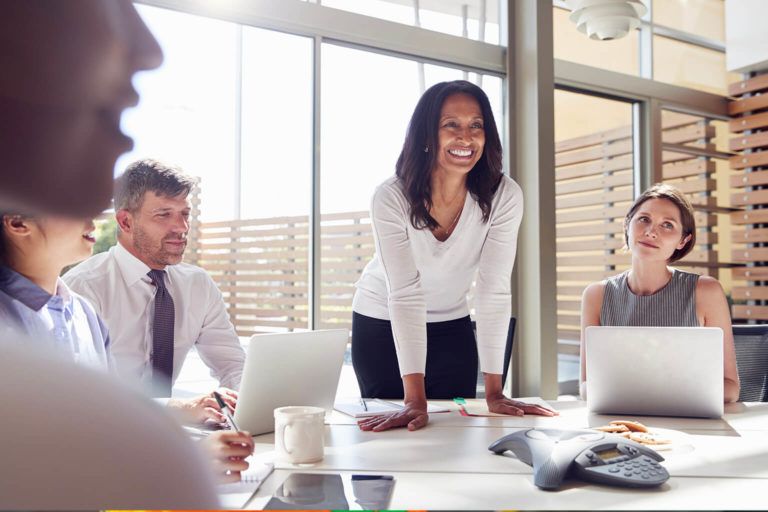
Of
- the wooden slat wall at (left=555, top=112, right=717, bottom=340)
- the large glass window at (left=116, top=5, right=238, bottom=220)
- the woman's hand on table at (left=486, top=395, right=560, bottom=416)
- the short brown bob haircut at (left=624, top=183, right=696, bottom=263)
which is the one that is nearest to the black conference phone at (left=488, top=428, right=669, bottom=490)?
the woman's hand on table at (left=486, top=395, right=560, bottom=416)

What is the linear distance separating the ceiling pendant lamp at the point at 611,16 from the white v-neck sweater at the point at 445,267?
1.83 meters

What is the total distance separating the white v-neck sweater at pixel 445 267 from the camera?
1.67 meters

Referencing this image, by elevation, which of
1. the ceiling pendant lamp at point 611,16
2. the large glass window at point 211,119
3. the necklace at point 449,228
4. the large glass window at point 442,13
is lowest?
the necklace at point 449,228

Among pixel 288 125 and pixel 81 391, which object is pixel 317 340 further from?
pixel 288 125

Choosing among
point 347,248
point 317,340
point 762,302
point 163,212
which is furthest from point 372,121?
point 762,302

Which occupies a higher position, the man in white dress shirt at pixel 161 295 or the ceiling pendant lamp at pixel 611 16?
the ceiling pendant lamp at pixel 611 16

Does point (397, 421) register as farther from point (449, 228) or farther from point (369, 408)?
point (449, 228)

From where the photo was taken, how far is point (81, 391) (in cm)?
23

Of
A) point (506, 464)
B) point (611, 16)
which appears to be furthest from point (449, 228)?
point (611, 16)

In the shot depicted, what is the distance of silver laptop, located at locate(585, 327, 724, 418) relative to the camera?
1.37 meters

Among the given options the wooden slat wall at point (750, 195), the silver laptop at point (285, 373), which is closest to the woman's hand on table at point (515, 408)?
the silver laptop at point (285, 373)

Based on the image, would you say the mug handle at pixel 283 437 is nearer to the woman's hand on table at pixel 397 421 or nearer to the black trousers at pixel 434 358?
the woman's hand on table at pixel 397 421

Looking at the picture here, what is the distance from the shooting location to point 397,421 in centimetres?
135

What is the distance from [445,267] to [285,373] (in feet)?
2.59
